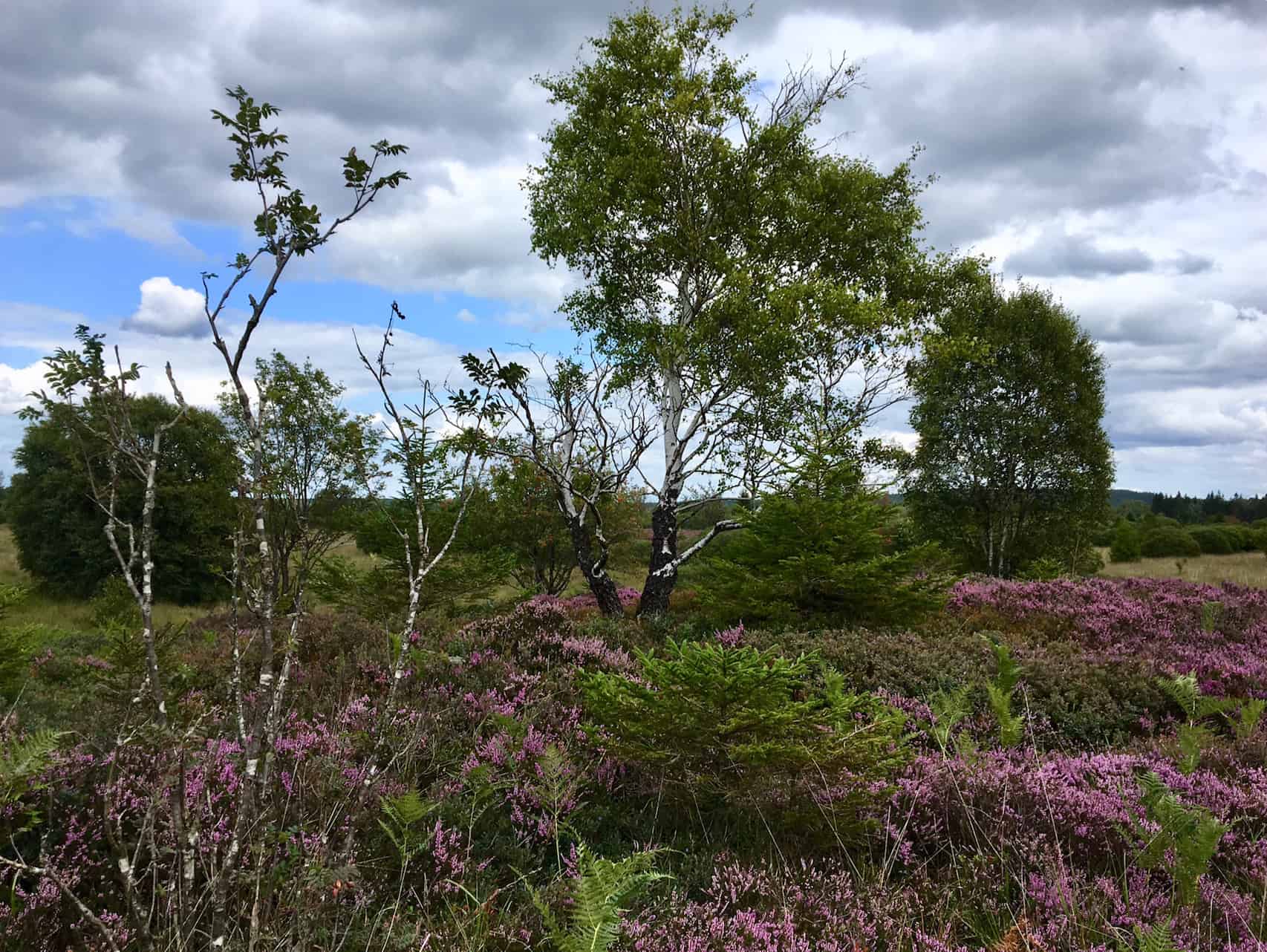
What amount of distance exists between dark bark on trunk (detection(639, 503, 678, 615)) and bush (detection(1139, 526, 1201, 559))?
3591cm

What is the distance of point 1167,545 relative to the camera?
125 feet

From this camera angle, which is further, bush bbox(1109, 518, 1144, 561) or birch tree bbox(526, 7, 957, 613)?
bush bbox(1109, 518, 1144, 561)

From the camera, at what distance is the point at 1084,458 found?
23953 millimetres

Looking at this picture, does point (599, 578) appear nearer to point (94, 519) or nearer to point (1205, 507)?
point (94, 519)

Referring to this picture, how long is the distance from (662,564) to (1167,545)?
1481 inches

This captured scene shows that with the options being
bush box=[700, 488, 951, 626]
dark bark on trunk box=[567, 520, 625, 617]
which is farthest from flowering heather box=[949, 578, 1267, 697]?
dark bark on trunk box=[567, 520, 625, 617]

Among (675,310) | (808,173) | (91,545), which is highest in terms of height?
(808,173)

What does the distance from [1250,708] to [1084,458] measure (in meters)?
22.0

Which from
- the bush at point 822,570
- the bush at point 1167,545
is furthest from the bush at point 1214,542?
the bush at point 822,570

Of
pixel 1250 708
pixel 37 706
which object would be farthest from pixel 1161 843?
pixel 37 706

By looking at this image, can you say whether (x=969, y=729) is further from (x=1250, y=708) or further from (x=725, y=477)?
(x=725, y=477)

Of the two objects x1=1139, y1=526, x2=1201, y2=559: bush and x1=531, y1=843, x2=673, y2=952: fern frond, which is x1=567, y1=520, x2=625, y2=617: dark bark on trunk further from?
x1=1139, y1=526, x2=1201, y2=559: bush

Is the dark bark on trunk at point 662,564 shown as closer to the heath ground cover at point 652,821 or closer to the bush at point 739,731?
the heath ground cover at point 652,821

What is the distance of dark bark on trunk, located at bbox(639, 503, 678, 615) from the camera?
13.1 m
